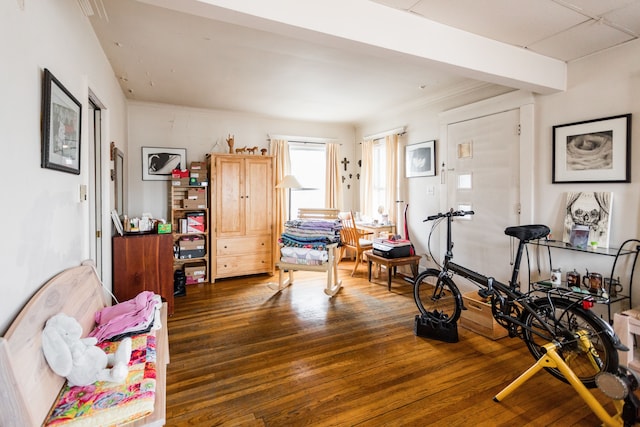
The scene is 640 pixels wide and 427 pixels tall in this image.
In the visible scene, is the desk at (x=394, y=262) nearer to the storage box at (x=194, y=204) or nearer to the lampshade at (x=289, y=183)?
the lampshade at (x=289, y=183)

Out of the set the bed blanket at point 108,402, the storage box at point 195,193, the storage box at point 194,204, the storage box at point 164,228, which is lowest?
the bed blanket at point 108,402

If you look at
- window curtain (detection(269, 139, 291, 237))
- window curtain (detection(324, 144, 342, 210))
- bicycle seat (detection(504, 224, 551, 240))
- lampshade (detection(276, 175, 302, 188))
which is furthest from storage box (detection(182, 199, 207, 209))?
bicycle seat (detection(504, 224, 551, 240))

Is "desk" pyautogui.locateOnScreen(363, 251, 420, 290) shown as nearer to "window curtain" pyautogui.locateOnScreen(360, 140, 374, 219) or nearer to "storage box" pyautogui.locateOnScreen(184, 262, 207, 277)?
"window curtain" pyautogui.locateOnScreen(360, 140, 374, 219)

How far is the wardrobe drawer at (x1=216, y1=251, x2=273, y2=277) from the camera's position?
4.72m

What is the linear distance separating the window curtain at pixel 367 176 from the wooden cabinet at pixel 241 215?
1.81 m

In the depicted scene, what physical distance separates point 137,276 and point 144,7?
7.55 ft

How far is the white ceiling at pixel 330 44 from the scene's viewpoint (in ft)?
6.70

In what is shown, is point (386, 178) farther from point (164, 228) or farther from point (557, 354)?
point (557, 354)

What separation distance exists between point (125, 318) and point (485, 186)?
3695 mm

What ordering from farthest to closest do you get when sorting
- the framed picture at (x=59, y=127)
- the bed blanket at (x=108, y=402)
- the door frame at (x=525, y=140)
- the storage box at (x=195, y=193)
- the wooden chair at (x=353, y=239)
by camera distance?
the wooden chair at (x=353, y=239) < the storage box at (x=195, y=193) < the door frame at (x=525, y=140) < the framed picture at (x=59, y=127) < the bed blanket at (x=108, y=402)

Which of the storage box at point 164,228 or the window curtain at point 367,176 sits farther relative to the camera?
the window curtain at point 367,176

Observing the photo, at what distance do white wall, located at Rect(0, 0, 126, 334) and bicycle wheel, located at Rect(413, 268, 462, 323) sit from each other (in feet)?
9.05

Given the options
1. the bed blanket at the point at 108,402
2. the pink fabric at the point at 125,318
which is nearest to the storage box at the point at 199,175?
the pink fabric at the point at 125,318

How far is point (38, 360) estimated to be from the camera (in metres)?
1.24
